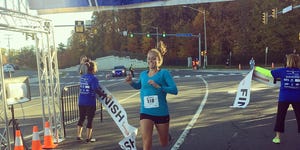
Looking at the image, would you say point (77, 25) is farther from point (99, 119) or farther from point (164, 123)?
point (164, 123)

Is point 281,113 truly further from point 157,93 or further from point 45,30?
point 45,30

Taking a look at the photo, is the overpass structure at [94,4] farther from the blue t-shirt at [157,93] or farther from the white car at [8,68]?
the blue t-shirt at [157,93]

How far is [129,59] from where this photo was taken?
78500 mm

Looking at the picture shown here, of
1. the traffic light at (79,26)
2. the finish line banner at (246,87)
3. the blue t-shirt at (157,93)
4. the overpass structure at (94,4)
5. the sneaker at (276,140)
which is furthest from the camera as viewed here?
the traffic light at (79,26)

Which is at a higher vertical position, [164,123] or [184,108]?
[164,123]

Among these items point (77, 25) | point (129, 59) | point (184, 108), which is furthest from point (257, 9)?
point (184, 108)

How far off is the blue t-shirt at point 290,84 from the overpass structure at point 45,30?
493cm

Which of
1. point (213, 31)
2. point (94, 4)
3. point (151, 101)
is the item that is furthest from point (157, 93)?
point (213, 31)

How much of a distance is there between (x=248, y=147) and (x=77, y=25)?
24.8 m

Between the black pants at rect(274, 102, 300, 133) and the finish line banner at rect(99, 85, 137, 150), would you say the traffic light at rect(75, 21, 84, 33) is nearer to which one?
the finish line banner at rect(99, 85, 137, 150)

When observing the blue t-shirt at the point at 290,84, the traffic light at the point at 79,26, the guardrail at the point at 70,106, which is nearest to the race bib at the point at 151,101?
the blue t-shirt at the point at 290,84

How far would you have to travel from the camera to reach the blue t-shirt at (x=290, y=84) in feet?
20.9

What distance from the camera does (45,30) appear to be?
757cm

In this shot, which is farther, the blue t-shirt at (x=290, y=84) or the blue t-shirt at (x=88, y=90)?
the blue t-shirt at (x=88, y=90)
